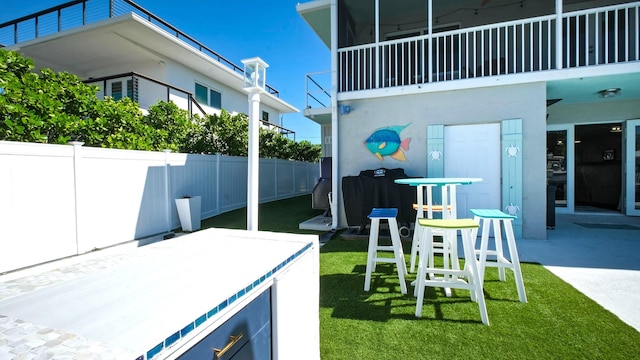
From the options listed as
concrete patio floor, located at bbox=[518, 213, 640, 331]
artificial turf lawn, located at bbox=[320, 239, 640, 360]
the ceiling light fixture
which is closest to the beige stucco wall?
concrete patio floor, located at bbox=[518, 213, 640, 331]

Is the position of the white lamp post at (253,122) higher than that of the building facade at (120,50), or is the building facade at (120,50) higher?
the building facade at (120,50)

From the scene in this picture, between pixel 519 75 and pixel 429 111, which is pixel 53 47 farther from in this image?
pixel 519 75

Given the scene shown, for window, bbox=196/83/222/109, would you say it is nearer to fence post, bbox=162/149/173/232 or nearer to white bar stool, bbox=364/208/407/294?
fence post, bbox=162/149/173/232

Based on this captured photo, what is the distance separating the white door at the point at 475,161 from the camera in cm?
548

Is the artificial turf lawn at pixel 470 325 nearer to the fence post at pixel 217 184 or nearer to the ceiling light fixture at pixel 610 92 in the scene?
the ceiling light fixture at pixel 610 92

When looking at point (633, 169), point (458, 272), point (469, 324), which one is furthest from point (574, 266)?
point (633, 169)

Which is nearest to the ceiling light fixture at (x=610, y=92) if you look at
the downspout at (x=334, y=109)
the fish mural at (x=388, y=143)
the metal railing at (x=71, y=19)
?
the fish mural at (x=388, y=143)

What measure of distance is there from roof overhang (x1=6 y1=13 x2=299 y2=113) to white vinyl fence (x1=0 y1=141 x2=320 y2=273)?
14.8 ft

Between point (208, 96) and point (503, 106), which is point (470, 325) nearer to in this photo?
point (503, 106)

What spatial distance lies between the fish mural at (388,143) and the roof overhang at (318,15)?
3207mm

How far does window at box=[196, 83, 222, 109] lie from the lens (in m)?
11.6

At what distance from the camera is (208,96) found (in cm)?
1215

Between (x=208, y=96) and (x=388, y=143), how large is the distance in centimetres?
925

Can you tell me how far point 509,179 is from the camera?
527cm
